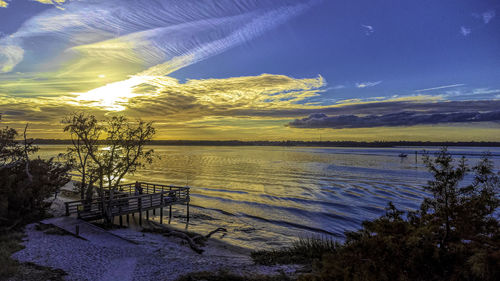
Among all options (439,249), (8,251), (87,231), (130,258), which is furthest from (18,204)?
(439,249)

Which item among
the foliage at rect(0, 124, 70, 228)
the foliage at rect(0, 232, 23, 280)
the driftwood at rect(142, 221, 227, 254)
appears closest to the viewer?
the foliage at rect(0, 232, 23, 280)

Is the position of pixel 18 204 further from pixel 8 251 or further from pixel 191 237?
pixel 191 237

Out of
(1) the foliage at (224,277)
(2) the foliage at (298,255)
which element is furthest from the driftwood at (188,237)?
(1) the foliage at (224,277)

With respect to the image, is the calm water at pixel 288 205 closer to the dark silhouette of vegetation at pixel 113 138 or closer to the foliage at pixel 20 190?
the dark silhouette of vegetation at pixel 113 138

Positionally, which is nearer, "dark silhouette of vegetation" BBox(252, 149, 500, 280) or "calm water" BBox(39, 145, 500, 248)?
"dark silhouette of vegetation" BBox(252, 149, 500, 280)

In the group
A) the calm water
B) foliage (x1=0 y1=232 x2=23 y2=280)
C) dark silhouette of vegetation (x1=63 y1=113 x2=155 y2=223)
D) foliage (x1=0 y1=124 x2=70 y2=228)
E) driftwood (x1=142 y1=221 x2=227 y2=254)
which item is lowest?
the calm water

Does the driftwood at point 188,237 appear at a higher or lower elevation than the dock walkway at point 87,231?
lower

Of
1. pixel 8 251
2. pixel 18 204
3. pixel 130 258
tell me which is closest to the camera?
pixel 8 251

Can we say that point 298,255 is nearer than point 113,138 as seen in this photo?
Yes

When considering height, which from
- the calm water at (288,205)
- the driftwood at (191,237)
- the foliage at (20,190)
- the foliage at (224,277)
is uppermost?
the foliage at (20,190)

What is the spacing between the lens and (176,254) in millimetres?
15984

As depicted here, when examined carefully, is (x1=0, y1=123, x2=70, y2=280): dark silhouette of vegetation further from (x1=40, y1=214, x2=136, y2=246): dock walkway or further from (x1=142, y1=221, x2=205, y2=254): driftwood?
(x1=142, y1=221, x2=205, y2=254): driftwood

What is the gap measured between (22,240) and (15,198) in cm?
486

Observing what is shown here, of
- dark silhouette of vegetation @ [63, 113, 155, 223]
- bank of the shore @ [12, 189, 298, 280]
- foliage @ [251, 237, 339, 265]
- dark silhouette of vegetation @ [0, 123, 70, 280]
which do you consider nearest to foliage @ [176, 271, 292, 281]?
bank of the shore @ [12, 189, 298, 280]
